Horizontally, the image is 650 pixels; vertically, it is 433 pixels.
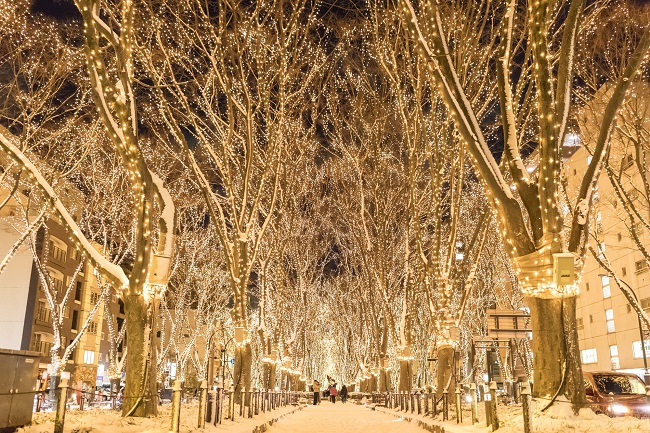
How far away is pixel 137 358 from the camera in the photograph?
10133 millimetres

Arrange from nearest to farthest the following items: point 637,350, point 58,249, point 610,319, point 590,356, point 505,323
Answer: point 505,323 < point 637,350 < point 58,249 < point 610,319 < point 590,356

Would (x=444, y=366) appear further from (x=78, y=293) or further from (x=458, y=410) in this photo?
(x=78, y=293)

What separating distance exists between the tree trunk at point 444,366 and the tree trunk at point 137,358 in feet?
28.1

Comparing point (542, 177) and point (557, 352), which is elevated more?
point (542, 177)

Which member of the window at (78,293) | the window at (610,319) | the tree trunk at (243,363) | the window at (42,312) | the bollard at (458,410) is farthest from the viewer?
the window at (78,293)

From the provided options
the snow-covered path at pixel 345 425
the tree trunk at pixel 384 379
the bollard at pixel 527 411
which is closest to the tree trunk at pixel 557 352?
the bollard at pixel 527 411

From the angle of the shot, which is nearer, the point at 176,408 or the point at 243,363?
the point at 176,408

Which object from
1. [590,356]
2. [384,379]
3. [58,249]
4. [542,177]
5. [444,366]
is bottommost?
[384,379]

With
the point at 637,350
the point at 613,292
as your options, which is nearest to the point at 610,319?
the point at 613,292

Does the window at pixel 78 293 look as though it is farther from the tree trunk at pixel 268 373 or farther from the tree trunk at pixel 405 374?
the tree trunk at pixel 405 374

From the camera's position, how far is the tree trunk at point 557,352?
8.39m

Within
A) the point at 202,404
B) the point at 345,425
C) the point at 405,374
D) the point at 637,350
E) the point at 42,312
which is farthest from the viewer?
the point at 637,350

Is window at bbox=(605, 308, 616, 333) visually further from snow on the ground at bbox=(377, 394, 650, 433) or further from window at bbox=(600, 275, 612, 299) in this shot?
snow on the ground at bbox=(377, 394, 650, 433)

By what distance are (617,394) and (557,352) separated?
22.8ft
